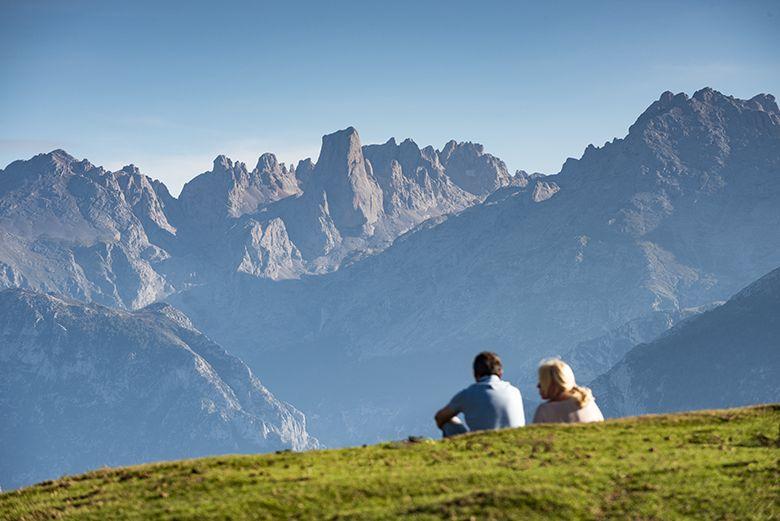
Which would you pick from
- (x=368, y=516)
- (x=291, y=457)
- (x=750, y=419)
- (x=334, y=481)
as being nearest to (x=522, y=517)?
(x=368, y=516)

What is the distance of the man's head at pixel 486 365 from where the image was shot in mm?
28359

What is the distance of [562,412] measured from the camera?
98.9 ft

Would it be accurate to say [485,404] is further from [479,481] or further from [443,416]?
[479,481]

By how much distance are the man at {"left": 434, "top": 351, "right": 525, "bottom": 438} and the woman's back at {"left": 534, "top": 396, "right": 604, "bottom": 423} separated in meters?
0.65

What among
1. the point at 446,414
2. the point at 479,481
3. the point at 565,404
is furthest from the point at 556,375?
the point at 479,481

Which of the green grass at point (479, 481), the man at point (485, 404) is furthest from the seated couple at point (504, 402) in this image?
the green grass at point (479, 481)

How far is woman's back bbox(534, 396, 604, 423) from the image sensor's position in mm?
30062

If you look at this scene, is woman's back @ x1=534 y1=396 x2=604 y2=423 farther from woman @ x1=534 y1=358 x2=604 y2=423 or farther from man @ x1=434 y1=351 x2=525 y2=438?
man @ x1=434 y1=351 x2=525 y2=438

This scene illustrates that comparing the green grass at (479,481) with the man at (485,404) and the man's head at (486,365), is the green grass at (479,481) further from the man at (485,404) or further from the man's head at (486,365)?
the man's head at (486,365)

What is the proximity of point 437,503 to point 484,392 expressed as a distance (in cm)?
625

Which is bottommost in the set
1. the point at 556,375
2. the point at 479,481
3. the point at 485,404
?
the point at 479,481

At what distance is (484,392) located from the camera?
93.7ft

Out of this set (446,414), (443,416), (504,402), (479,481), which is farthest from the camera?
(504,402)

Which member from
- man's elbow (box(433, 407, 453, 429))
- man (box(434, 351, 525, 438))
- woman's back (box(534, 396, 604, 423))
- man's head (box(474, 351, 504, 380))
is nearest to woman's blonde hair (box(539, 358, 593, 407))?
woman's back (box(534, 396, 604, 423))
